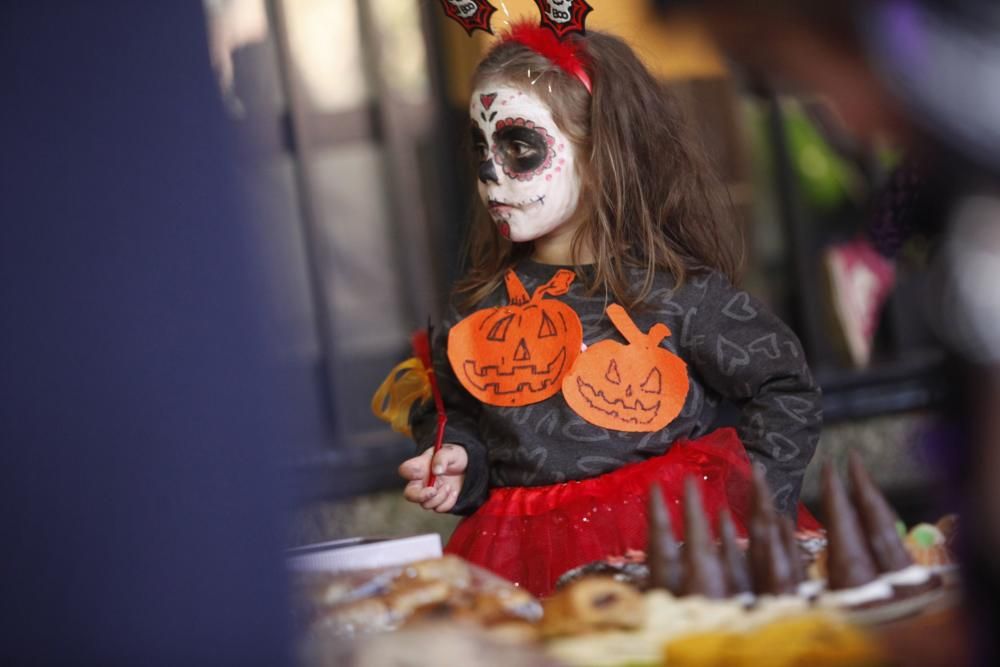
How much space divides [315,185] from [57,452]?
2.61 metres

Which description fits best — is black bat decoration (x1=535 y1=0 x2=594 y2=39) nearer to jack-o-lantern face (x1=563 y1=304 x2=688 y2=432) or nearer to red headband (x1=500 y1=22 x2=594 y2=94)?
red headband (x1=500 y1=22 x2=594 y2=94)

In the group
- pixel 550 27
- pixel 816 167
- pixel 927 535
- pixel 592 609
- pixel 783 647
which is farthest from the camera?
pixel 816 167

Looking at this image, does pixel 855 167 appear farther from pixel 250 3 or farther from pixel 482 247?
pixel 482 247

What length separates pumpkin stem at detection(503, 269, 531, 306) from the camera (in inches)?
72.7

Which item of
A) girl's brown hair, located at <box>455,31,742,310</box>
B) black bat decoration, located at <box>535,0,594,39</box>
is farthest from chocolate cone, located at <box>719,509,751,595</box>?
black bat decoration, located at <box>535,0,594,39</box>

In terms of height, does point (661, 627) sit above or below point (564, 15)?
below

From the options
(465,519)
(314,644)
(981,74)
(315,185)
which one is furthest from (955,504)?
(315,185)

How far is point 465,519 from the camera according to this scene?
6.03 feet

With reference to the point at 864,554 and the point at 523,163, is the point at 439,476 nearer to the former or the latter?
the point at 523,163

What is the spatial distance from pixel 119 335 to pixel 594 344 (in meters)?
0.83

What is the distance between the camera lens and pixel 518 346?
180cm

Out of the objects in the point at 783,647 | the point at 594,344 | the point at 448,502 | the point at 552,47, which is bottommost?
the point at 448,502

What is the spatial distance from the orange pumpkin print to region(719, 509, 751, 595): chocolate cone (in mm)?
622

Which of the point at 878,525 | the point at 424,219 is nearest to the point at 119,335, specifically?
the point at 878,525
